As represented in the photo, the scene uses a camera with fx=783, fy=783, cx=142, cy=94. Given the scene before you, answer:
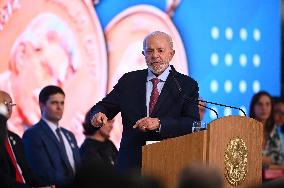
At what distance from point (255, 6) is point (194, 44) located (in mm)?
905

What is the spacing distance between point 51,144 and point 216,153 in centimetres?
249

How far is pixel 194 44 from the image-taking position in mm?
7508

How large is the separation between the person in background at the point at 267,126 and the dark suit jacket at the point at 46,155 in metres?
2.15

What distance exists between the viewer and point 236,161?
3.94 meters

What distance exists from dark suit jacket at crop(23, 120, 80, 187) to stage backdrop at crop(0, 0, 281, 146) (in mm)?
304

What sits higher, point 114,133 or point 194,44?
point 194,44

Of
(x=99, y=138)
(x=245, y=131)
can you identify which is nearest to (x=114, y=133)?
(x=99, y=138)

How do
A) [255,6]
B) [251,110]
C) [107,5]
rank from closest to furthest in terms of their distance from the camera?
[107,5] < [251,110] < [255,6]

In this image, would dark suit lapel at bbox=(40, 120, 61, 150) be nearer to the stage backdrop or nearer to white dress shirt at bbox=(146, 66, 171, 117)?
the stage backdrop

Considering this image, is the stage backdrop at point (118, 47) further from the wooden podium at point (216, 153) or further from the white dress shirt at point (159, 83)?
the wooden podium at point (216, 153)

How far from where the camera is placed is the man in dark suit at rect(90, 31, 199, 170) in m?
4.32

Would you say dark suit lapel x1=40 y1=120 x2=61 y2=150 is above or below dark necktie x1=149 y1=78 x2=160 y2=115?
below

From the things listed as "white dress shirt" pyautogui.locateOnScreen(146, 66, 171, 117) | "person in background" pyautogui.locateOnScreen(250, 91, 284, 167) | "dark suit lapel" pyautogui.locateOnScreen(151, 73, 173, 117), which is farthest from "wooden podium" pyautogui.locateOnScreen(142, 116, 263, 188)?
"person in background" pyautogui.locateOnScreen(250, 91, 284, 167)

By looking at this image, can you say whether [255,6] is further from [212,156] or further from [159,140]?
[212,156]
